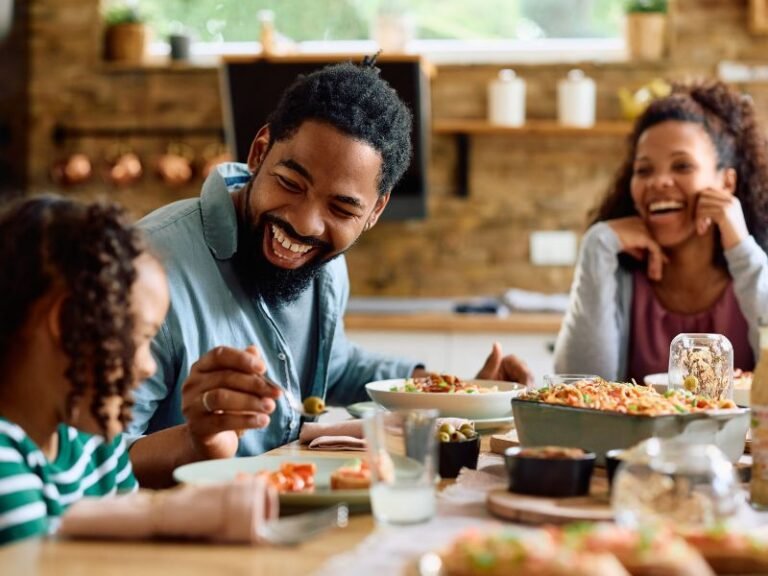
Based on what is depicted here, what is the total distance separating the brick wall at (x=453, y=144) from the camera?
462 cm

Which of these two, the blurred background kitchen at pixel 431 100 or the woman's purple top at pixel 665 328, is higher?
the blurred background kitchen at pixel 431 100

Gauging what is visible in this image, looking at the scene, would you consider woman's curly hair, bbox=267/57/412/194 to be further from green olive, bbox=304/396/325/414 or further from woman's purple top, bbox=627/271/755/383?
woman's purple top, bbox=627/271/755/383

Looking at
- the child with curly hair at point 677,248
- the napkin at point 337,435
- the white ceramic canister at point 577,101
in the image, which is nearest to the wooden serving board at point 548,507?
the napkin at point 337,435

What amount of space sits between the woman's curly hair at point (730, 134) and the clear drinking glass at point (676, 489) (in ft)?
6.53

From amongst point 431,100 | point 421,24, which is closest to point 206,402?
point 431,100

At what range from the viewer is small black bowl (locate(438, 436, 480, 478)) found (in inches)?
58.1

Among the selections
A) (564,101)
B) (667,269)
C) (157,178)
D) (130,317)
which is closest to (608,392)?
(130,317)

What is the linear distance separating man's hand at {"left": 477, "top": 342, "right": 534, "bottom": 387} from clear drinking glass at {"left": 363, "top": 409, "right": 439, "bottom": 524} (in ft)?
3.63

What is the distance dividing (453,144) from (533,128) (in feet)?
1.27

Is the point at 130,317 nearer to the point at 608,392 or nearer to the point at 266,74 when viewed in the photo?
the point at 608,392

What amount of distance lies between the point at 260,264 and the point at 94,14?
3.27m

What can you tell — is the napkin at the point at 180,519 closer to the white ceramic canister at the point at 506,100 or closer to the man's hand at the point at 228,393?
the man's hand at the point at 228,393

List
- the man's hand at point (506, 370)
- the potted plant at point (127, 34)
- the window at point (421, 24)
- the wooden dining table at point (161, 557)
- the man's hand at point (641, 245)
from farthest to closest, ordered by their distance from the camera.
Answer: the potted plant at point (127, 34) → the window at point (421, 24) → the man's hand at point (641, 245) → the man's hand at point (506, 370) → the wooden dining table at point (161, 557)

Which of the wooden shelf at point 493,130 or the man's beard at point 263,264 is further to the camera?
the wooden shelf at point 493,130
